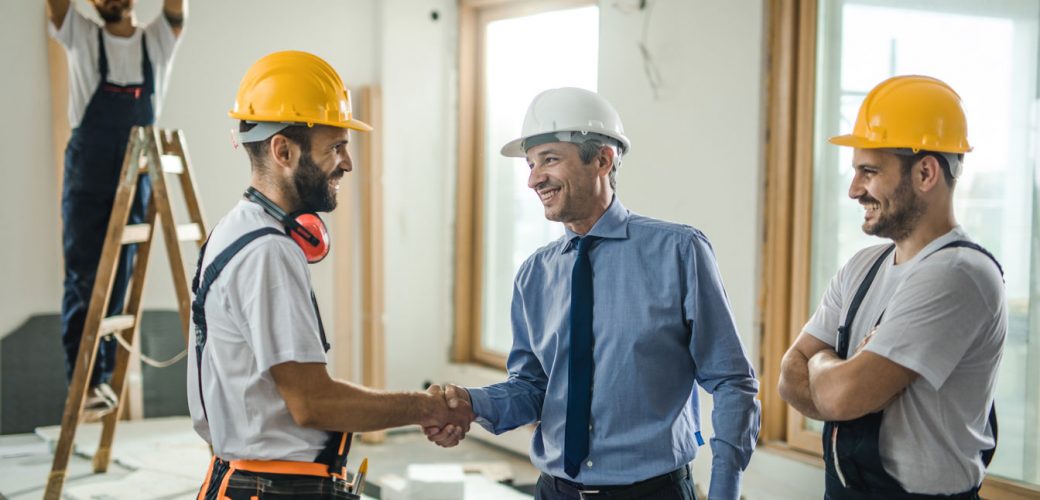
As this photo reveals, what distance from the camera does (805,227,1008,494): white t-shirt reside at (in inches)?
73.3

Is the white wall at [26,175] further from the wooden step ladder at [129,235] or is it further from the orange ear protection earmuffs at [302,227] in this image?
the orange ear protection earmuffs at [302,227]

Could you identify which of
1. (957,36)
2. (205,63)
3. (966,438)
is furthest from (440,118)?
(966,438)

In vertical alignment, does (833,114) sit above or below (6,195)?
above

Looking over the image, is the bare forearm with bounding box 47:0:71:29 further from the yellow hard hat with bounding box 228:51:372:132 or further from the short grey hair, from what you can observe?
the short grey hair

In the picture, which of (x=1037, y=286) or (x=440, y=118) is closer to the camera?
(x=1037, y=286)

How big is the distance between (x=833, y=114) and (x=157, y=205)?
2679mm

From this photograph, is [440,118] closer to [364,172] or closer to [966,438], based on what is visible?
[364,172]

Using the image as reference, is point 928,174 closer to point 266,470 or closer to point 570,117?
point 570,117

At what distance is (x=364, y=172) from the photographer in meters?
5.61

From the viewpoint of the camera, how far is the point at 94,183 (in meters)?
3.77

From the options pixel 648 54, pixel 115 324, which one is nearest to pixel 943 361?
pixel 648 54

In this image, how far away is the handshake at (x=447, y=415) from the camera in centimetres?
220

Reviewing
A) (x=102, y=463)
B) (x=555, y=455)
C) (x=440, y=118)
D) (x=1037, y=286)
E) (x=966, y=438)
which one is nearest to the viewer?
(x=966, y=438)

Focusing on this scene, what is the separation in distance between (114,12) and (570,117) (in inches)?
93.0
